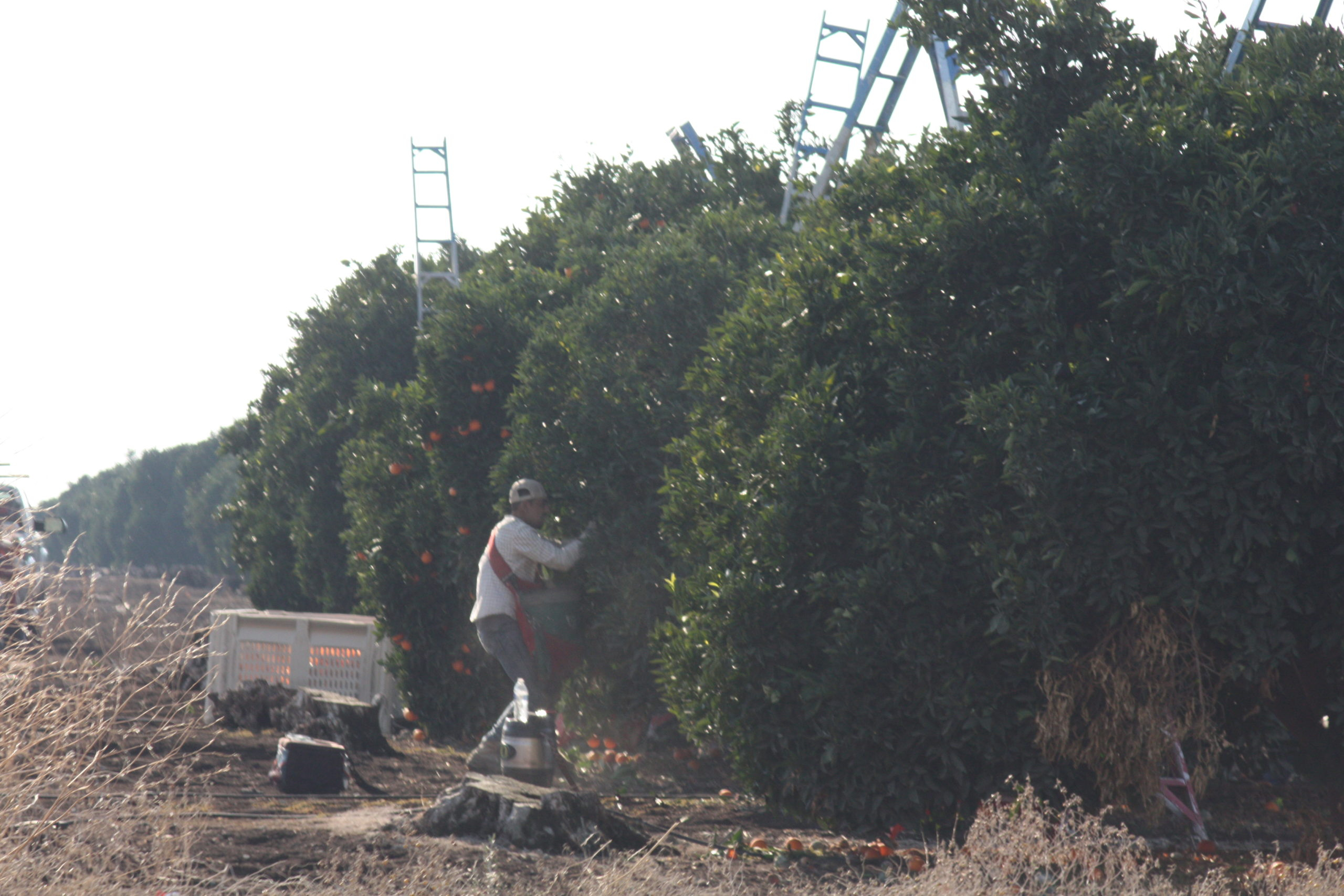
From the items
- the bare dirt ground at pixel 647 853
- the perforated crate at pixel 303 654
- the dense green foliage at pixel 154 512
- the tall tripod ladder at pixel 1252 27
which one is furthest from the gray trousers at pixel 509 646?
the dense green foliage at pixel 154 512

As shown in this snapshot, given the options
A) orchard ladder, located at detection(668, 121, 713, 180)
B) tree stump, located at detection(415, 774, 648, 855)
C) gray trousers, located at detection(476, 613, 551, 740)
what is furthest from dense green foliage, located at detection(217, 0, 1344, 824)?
orchard ladder, located at detection(668, 121, 713, 180)

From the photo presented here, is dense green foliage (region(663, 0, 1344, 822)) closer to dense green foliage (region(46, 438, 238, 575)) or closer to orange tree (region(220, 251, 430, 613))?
orange tree (region(220, 251, 430, 613))

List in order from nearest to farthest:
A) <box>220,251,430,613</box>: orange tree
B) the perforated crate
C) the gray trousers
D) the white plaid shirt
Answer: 1. the white plaid shirt
2. the gray trousers
3. the perforated crate
4. <box>220,251,430,613</box>: orange tree

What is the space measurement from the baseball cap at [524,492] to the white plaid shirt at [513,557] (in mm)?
141

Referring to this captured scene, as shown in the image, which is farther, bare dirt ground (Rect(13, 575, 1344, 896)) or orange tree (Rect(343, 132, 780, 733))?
orange tree (Rect(343, 132, 780, 733))

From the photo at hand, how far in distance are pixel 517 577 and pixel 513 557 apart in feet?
0.66

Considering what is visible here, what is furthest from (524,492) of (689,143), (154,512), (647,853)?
(154,512)

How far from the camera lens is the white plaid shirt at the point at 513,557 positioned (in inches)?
348

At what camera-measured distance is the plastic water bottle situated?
7832 millimetres

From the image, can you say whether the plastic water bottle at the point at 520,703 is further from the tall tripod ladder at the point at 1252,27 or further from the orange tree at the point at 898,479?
the tall tripod ladder at the point at 1252,27

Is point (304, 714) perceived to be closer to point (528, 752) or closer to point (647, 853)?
point (528, 752)

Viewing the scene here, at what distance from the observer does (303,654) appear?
40.2ft

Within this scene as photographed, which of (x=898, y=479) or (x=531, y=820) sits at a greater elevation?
(x=898, y=479)

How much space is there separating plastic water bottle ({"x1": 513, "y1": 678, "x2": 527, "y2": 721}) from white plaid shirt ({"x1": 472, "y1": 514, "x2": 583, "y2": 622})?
84 centimetres
